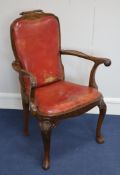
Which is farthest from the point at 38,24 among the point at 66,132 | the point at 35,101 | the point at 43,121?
the point at 66,132

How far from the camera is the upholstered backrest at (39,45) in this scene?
2.08 m

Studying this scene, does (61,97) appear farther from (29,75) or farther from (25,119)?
(25,119)

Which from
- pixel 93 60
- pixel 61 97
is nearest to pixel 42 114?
pixel 61 97

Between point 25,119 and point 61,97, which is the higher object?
point 61,97

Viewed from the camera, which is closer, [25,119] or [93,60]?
[93,60]

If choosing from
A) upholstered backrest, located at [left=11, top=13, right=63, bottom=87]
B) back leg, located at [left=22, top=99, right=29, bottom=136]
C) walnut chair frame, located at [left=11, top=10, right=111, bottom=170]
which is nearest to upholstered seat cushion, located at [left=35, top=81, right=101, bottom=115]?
walnut chair frame, located at [left=11, top=10, right=111, bottom=170]

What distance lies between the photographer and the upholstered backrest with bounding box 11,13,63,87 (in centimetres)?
208

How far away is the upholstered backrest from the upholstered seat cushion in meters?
0.13

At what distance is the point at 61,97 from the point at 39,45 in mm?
487

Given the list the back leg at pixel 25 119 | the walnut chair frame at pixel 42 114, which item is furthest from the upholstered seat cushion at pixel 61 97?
the back leg at pixel 25 119

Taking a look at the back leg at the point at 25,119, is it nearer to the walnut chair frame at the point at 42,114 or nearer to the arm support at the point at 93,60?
the walnut chair frame at the point at 42,114

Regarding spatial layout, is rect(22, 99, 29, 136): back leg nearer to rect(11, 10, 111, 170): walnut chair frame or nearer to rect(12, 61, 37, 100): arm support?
rect(11, 10, 111, 170): walnut chair frame

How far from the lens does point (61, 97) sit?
6.44ft

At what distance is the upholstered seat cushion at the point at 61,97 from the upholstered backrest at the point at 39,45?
13 centimetres
